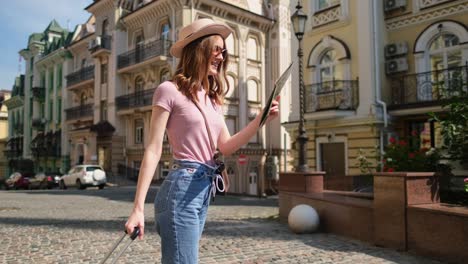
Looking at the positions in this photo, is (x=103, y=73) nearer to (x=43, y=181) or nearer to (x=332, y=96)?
(x=43, y=181)

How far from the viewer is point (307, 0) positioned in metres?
17.8

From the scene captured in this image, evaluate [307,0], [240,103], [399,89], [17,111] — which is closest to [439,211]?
[399,89]

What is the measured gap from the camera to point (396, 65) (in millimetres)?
15484

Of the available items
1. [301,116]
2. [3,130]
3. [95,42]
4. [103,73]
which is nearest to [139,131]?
[103,73]

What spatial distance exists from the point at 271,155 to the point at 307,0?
14623 millimetres

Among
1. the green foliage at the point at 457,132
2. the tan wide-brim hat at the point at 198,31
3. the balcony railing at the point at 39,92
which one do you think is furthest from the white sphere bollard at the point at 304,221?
the balcony railing at the point at 39,92

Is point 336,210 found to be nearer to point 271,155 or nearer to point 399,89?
point 399,89

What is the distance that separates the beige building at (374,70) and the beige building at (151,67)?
10403mm

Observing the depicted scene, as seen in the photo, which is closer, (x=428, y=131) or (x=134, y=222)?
(x=134, y=222)

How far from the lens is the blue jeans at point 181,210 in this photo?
7.39 ft

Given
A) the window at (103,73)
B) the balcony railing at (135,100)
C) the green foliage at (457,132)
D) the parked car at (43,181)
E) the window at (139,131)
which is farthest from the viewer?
the window at (103,73)

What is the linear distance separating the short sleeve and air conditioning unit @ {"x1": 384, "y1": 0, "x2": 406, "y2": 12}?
15.1 meters

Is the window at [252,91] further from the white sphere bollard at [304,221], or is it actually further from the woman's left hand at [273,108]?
the woman's left hand at [273,108]

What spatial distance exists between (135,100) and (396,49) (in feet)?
64.3
